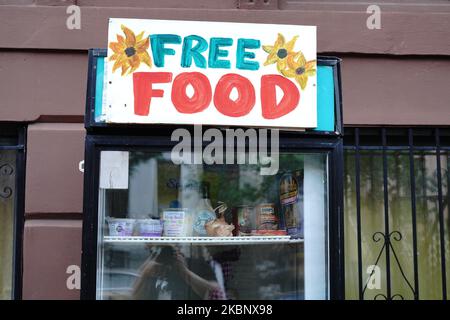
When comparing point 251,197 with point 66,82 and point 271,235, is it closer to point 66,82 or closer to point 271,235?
point 271,235

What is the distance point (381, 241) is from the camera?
184 inches

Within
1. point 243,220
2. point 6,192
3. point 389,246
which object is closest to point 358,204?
point 389,246

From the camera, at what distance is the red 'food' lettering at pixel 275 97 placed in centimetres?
363

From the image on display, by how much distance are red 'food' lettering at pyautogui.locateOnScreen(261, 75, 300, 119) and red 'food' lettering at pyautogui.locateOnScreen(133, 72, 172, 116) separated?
566 millimetres

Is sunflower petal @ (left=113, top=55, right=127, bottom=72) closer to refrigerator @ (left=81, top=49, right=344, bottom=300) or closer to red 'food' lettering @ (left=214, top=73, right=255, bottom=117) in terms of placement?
refrigerator @ (left=81, top=49, right=344, bottom=300)

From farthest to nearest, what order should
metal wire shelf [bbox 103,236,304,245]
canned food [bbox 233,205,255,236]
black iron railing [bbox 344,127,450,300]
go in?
black iron railing [bbox 344,127,450,300] → canned food [bbox 233,205,255,236] → metal wire shelf [bbox 103,236,304,245]

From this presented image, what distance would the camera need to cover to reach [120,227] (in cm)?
395

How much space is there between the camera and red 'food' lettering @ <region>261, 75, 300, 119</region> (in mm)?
3633

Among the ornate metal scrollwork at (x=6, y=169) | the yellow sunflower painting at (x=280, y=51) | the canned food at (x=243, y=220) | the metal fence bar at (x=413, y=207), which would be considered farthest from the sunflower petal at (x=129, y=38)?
the metal fence bar at (x=413, y=207)

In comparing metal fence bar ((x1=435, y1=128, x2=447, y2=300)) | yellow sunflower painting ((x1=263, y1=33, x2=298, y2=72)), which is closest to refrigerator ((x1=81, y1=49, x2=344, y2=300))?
yellow sunflower painting ((x1=263, y1=33, x2=298, y2=72))

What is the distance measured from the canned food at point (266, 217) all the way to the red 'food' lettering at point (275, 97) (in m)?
0.80

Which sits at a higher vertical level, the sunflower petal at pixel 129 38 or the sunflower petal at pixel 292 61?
the sunflower petal at pixel 129 38

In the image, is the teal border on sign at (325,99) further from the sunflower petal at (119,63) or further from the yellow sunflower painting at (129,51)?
the sunflower petal at (119,63)
